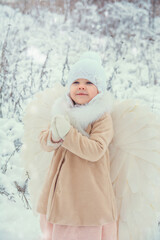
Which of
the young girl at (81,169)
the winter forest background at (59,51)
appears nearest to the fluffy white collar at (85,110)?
the young girl at (81,169)

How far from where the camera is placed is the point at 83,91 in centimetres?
147

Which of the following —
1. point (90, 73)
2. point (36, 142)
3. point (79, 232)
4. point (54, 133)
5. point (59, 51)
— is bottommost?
point (79, 232)

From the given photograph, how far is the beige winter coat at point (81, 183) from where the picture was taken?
50.5 inches

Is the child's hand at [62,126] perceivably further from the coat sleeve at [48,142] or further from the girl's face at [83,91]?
the girl's face at [83,91]

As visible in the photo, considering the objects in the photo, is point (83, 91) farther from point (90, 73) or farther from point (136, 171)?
point (136, 171)

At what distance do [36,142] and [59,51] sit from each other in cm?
344

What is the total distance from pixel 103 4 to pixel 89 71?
16.7ft

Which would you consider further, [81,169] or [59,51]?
[59,51]

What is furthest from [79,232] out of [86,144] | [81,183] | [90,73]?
[90,73]

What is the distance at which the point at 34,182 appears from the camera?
1725mm

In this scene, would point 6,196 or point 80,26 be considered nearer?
point 6,196

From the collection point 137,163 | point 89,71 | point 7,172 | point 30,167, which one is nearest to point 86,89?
point 89,71

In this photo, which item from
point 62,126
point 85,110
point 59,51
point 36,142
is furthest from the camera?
point 59,51

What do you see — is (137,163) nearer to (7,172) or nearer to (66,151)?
(66,151)
